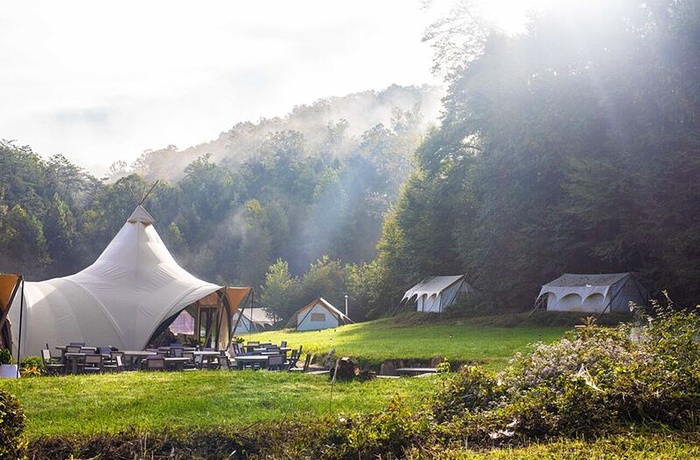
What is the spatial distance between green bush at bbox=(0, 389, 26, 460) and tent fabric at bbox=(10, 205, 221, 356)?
16387 millimetres

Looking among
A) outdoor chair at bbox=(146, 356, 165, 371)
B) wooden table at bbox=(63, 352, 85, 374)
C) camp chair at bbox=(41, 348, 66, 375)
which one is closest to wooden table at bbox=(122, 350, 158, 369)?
outdoor chair at bbox=(146, 356, 165, 371)

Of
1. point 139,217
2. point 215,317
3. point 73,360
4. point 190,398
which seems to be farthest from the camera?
point 215,317

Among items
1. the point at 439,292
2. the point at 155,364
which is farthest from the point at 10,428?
the point at 439,292

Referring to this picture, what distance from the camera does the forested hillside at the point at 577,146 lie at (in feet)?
92.5

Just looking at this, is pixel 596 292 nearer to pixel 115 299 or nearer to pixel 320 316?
pixel 115 299

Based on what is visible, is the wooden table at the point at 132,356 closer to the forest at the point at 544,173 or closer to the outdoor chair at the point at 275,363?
the outdoor chair at the point at 275,363

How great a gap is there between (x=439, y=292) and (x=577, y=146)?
1239 cm

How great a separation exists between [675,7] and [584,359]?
23913 mm

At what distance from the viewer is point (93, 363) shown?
56.0 ft

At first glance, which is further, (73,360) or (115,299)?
(115,299)

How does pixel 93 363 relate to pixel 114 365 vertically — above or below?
above

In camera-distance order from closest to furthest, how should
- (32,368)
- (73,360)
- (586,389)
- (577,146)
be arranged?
(586,389), (73,360), (32,368), (577,146)

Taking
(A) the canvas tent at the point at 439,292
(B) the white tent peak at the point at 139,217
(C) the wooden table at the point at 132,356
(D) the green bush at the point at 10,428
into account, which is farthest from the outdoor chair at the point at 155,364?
(A) the canvas tent at the point at 439,292

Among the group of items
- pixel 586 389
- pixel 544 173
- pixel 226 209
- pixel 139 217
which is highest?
pixel 226 209
